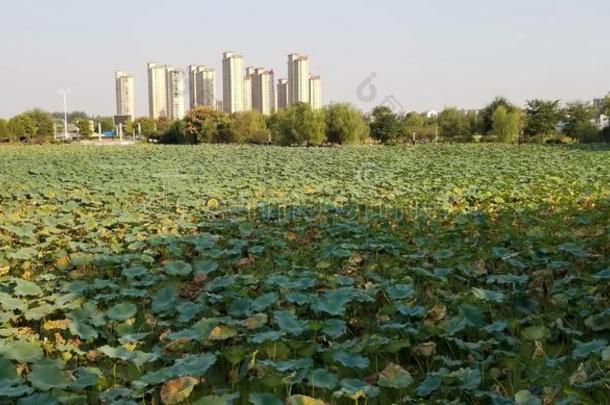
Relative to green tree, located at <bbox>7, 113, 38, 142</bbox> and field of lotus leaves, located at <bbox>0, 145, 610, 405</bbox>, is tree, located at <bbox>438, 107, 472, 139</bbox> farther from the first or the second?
field of lotus leaves, located at <bbox>0, 145, 610, 405</bbox>

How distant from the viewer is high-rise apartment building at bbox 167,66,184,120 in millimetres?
53950

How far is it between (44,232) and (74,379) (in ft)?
12.8

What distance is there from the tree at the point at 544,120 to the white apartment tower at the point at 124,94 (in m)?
61.8

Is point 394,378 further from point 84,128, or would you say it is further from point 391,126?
point 84,128

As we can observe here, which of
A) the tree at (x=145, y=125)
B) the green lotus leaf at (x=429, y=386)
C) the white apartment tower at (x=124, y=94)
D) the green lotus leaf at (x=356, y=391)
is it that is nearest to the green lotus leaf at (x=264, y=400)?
the green lotus leaf at (x=356, y=391)

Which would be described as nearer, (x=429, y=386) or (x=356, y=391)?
(x=356, y=391)

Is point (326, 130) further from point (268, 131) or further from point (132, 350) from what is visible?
point (132, 350)

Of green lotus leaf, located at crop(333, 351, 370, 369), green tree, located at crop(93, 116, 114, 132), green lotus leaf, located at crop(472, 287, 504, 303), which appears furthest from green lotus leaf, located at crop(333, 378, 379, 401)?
green tree, located at crop(93, 116, 114, 132)

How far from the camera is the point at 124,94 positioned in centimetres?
9206

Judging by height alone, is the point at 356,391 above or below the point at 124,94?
below

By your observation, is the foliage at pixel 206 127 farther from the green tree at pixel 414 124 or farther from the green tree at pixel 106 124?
the green tree at pixel 106 124

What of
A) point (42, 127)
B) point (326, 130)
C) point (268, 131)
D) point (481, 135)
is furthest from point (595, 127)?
point (42, 127)

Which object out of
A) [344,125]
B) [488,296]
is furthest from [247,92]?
[488,296]

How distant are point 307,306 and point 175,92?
58214 mm
